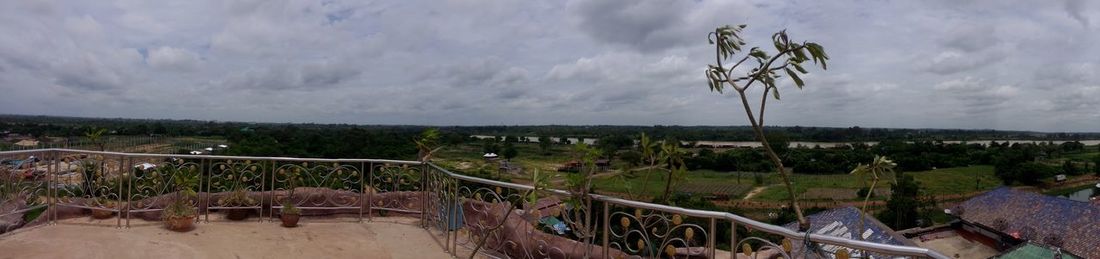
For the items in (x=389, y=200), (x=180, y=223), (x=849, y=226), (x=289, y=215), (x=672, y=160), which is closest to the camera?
(x=672, y=160)

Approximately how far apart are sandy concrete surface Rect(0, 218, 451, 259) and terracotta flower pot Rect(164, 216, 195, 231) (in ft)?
0.22

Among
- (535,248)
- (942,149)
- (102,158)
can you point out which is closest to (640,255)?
(535,248)

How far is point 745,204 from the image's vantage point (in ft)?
175

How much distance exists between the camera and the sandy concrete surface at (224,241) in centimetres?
409

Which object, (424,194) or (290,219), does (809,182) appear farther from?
(290,219)

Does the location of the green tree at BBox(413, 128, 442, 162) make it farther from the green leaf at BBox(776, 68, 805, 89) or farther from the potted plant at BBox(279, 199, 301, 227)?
the green leaf at BBox(776, 68, 805, 89)

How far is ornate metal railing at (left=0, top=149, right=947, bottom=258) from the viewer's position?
3186 mm

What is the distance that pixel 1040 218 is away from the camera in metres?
26.8

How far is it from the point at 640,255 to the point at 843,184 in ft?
242

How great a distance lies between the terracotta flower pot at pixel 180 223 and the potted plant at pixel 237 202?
1.58 feet

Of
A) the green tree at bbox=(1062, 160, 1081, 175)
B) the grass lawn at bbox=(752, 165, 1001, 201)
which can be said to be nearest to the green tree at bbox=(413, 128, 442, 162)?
the grass lawn at bbox=(752, 165, 1001, 201)

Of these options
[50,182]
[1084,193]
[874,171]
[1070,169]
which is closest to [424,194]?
[50,182]

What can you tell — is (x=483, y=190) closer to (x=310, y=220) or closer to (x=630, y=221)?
(x=630, y=221)

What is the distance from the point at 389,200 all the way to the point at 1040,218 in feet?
107
